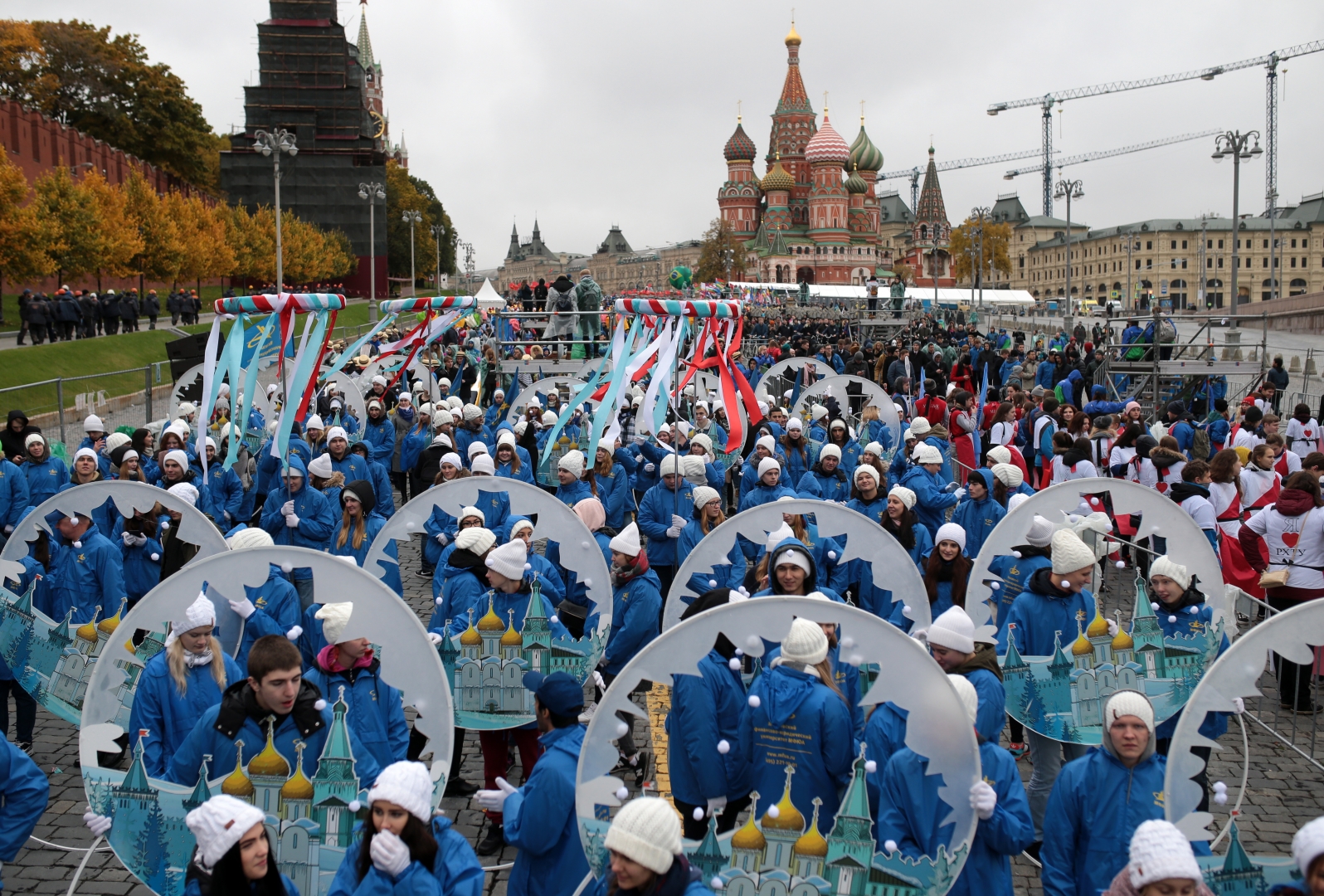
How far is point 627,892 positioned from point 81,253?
36519 mm

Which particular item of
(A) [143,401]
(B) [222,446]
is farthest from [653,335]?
(A) [143,401]

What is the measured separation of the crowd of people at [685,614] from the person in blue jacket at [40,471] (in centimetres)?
2

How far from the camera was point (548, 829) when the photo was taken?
163 inches

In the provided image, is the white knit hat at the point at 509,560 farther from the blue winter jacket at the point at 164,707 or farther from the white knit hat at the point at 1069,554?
the white knit hat at the point at 1069,554

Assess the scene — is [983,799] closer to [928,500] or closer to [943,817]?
[943,817]

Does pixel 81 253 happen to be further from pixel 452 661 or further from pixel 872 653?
pixel 872 653

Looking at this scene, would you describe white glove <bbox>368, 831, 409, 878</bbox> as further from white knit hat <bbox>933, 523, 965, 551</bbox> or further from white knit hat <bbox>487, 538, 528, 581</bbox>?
white knit hat <bbox>933, 523, 965, 551</bbox>

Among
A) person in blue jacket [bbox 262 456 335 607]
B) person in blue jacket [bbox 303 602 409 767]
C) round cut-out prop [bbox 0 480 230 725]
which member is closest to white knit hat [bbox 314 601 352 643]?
person in blue jacket [bbox 303 602 409 767]

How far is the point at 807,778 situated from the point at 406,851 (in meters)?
1.63

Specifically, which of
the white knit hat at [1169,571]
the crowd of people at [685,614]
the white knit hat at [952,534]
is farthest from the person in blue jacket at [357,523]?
the white knit hat at [1169,571]

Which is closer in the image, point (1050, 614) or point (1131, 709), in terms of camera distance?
point (1131, 709)

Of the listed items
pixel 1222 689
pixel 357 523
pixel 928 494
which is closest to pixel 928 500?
pixel 928 494

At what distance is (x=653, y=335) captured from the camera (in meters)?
11.7

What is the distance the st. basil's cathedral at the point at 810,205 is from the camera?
127 meters
